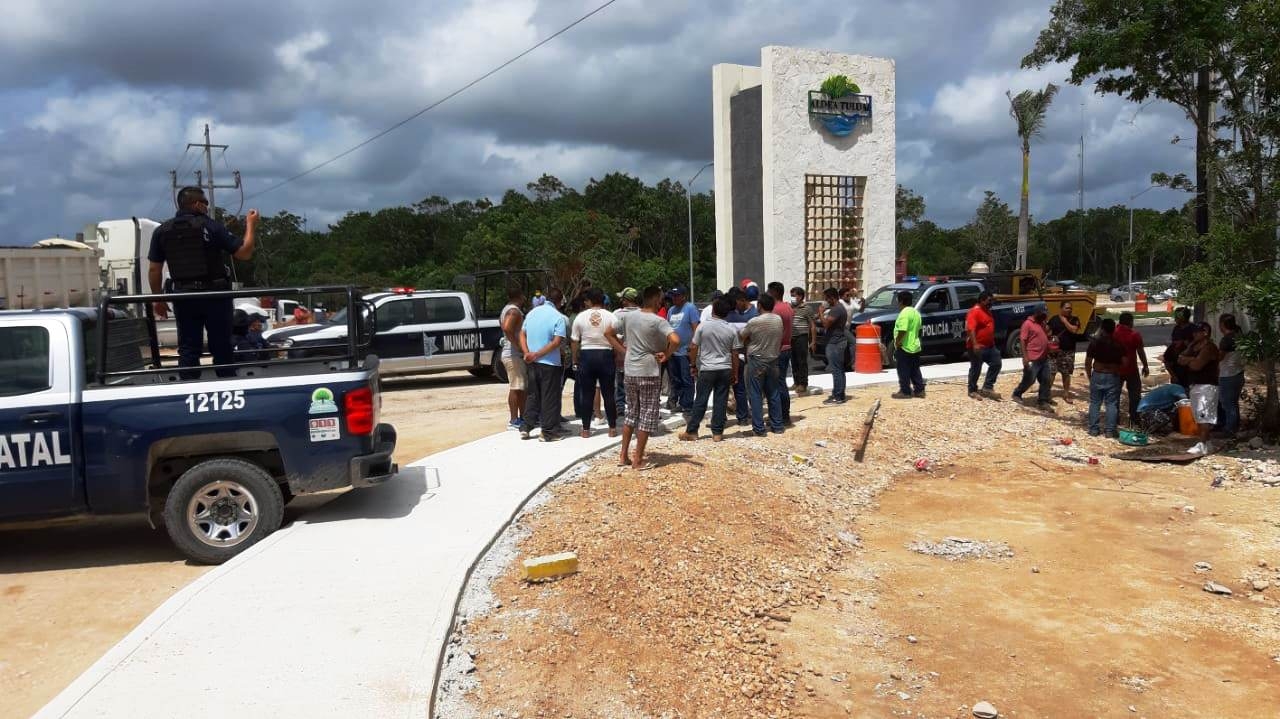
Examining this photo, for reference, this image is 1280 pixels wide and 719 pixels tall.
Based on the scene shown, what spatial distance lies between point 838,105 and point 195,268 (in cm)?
1806

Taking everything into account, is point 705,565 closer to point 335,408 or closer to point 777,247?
point 335,408

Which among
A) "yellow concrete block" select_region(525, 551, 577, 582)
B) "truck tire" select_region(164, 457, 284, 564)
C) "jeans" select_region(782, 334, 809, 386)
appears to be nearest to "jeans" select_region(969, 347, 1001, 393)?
"jeans" select_region(782, 334, 809, 386)

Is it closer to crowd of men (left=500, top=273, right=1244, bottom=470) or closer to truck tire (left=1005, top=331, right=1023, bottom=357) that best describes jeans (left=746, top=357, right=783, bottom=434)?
crowd of men (left=500, top=273, right=1244, bottom=470)

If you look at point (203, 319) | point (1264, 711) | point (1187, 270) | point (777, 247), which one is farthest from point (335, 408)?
point (777, 247)

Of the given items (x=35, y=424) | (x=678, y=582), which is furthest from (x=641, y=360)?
(x=35, y=424)

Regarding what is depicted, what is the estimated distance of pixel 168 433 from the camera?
20.5 feet


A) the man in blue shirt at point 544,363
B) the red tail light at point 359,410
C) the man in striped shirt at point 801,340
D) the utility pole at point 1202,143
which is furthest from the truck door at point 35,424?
the utility pole at point 1202,143

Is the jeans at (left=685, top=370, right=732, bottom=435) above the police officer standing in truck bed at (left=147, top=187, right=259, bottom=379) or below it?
below

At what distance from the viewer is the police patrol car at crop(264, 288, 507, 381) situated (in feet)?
52.4

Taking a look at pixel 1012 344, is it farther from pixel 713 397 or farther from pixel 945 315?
pixel 713 397

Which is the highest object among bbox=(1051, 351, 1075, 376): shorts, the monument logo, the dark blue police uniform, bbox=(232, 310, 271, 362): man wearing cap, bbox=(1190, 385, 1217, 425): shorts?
the monument logo

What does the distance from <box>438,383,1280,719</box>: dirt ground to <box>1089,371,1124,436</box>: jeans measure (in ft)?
5.83

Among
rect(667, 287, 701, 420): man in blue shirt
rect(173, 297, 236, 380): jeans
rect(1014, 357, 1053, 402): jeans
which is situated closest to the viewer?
rect(173, 297, 236, 380): jeans

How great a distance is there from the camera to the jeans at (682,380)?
1159 cm
